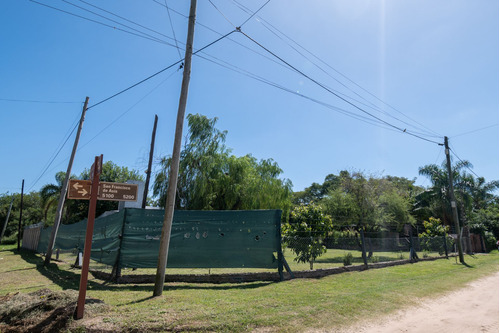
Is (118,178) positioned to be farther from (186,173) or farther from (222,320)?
(222,320)

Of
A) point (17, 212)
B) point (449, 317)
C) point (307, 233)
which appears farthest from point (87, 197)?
point (17, 212)

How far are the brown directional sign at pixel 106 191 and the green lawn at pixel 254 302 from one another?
2148 millimetres

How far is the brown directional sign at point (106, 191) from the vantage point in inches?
220

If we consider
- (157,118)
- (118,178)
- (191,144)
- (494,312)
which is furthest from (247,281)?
(118,178)

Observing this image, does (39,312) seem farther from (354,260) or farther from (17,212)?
(17,212)

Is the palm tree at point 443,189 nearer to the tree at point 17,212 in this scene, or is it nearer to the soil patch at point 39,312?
the soil patch at point 39,312

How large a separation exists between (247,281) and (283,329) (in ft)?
13.6

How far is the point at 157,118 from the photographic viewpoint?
1812 cm

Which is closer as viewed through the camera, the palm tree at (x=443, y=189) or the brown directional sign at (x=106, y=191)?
the brown directional sign at (x=106, y=191)

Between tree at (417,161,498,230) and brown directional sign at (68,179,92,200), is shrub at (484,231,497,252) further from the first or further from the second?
brown directional sign at (68,179,92,200)

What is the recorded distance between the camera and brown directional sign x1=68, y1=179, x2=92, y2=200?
555 centimetres

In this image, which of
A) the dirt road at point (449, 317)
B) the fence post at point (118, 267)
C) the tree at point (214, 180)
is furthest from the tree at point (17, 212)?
the dirt road at point (449, 317)

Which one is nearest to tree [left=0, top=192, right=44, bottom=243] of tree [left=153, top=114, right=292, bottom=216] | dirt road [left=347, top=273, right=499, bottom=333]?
tree [left=153, top=114, right=292, bottom=216]

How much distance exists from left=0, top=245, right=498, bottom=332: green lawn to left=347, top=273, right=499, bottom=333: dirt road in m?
0.30
